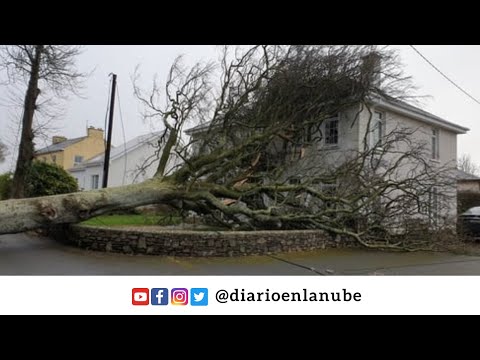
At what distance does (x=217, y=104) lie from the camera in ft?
41.7

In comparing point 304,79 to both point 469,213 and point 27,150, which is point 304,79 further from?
point 27,150

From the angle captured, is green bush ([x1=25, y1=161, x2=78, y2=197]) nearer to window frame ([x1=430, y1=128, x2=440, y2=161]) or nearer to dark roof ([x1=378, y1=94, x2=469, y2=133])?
dark roof ([x1=378, y1=94, x2=469, y2=133])

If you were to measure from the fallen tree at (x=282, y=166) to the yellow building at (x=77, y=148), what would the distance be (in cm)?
2787

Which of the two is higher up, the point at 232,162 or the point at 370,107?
the point at 370,107

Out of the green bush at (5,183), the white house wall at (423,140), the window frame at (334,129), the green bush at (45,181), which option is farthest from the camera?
the green bush at (5,183)

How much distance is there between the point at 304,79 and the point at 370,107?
2.95 meters

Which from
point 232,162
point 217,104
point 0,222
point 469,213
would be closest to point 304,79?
point 217,104

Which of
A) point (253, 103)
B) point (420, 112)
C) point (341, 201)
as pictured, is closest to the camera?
point (341, 201)

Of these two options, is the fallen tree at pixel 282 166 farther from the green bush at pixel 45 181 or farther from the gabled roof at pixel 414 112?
the green bush at pixel 45 181

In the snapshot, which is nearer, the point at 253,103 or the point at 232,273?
the point at 232,273

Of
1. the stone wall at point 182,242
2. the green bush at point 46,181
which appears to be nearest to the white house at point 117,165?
the green bush at point 46,181

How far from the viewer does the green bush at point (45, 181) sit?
17.1 meters

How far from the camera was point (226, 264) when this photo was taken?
8586 millimetres

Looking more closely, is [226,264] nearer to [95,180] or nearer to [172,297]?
[172,297]
